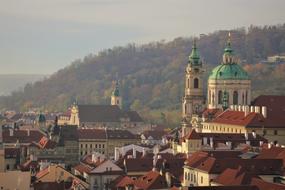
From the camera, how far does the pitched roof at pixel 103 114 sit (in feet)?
523

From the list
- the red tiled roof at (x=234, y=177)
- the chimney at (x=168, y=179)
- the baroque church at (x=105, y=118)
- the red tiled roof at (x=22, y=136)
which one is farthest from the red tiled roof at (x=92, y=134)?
the red tiled roof at (x=234, y=177)

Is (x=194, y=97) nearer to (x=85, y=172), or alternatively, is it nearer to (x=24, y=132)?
(x=24, y=132)

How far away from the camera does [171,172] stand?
244ft

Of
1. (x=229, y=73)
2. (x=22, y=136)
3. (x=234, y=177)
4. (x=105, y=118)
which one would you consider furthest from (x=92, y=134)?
(x=234, y=177)

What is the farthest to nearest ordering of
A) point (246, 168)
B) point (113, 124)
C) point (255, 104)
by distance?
point (113, 124) → point (255, 104) → point (246, 168)

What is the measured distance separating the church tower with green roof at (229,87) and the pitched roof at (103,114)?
3916 cm

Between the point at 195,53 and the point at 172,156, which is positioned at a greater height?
the point at 195,53

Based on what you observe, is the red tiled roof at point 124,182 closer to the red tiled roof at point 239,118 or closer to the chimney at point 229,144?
the chimney at point 229,144

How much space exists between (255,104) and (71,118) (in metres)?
58.4

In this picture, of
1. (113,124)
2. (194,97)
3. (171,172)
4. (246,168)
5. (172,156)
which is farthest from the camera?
(113,124)

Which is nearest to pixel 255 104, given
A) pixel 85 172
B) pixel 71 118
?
pixel 85 172

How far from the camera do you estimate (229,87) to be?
393ft

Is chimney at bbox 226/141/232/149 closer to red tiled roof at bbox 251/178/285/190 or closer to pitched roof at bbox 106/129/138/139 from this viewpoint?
red tiled roof at bbox 251/178/285/190

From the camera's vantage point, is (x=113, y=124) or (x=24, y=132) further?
(x=113, y=124)
